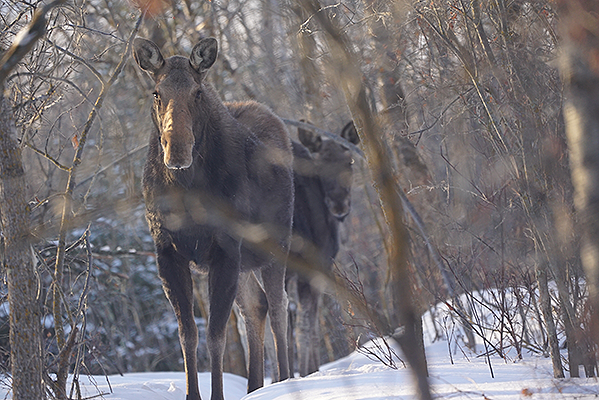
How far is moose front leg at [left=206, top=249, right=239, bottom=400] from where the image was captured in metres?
4.83

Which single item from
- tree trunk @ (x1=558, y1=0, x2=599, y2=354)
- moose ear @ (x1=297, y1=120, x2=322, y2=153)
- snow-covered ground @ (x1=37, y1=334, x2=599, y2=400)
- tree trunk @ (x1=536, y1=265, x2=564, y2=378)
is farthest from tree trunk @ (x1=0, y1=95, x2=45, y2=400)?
moose ear @ (x1=297, y1=120, x2=322, y2=153)

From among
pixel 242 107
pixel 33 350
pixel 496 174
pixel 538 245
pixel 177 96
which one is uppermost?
pixel 242 107

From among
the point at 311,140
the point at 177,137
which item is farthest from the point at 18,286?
the point at 311,140

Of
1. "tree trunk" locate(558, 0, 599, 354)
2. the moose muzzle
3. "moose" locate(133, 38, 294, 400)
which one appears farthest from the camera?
"moose" locate(133, 38, 294, 400)

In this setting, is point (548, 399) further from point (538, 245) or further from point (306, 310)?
point (306, 310)

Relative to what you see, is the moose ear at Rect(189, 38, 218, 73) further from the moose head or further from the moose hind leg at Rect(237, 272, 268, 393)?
the moose hind leg at Rect(237, 272, 268, 393)

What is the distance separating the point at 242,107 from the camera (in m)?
6.89

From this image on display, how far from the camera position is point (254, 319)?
641 centimetres

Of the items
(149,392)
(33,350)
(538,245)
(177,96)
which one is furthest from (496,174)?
(33,350)

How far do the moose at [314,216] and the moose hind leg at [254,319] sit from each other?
4.38 ft

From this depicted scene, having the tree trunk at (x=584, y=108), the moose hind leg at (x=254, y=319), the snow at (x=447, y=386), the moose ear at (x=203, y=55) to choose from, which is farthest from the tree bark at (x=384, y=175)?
the moose hind leg at (x=254, y=319)

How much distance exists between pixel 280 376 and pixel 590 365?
3386 mm

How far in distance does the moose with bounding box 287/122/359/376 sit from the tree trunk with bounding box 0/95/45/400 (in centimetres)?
488

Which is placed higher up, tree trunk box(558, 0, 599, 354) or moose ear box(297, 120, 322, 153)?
moose ear box(297, 120, 322, 153)
